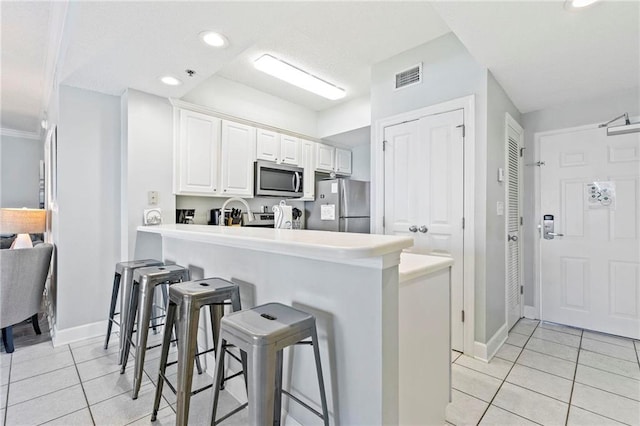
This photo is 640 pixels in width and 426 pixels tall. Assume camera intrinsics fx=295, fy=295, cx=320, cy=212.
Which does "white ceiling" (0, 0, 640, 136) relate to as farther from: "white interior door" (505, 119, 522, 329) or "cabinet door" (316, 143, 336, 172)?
"cabinet door" (316, 143, 336, 172)

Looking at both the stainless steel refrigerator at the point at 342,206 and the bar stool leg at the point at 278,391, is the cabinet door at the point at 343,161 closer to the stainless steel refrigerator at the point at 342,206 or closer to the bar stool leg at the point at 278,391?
the stainless steel refrigerator at the point at 342,206

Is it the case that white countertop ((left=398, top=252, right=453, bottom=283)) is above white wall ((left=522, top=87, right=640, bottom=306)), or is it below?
below

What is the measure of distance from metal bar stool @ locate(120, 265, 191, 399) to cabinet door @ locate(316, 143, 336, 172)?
287 cm

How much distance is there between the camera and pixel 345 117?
166 inches

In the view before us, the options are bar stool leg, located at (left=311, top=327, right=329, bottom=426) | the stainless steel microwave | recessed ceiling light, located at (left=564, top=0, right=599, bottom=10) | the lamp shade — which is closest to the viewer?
bar stool leg, located at (left=311, top=327, right=329, bottom=426)

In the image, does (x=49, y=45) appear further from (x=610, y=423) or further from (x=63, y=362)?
(x=610, y=423)

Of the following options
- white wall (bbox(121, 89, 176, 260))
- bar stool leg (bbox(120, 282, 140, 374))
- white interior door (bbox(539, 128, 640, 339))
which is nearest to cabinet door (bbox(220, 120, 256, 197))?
white wall (bbox(121, 89, 176, 260))

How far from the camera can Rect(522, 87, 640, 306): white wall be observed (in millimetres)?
2770

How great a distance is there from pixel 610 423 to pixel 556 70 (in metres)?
2.43

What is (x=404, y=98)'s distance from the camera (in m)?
2.86

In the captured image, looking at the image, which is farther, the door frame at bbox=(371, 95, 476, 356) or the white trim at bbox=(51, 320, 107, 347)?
the white trim at bbox=(51, 320, 107, 347)

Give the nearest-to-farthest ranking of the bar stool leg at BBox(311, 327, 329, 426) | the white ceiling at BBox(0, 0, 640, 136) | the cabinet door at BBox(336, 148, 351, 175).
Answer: the bar stool leg at BBox(311, 327, 329, 426), the white ceiling at BBox(0, 0, 640, 136), the cabinet door at BBox(336, 148, 351, 175)

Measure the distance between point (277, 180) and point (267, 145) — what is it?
1.55ft

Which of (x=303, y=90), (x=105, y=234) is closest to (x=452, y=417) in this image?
(x=105, y=234)
